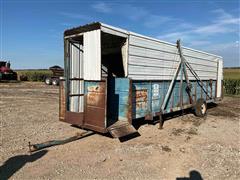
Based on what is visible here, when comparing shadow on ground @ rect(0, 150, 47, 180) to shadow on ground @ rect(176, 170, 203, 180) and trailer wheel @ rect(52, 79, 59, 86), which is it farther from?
trailer wheel @ rect(52, 79, 59, 86)

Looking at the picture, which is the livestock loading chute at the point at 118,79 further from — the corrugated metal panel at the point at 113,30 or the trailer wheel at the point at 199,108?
the trailer wheel at the point at 199,108

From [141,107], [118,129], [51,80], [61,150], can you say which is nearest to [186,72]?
[141,107]

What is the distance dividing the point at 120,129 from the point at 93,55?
1948 mm

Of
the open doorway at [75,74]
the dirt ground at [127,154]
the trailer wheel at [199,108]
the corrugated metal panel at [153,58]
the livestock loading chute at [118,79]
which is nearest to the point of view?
the dirt ground at [127,154]

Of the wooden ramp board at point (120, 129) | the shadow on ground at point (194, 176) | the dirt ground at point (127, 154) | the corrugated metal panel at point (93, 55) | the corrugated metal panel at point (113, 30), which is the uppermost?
the corrugated metal panel at point (113, 30)

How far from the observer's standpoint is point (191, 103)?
350 inches

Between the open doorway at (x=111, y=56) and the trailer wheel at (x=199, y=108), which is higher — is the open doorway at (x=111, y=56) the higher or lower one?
the higher one

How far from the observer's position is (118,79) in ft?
20.0

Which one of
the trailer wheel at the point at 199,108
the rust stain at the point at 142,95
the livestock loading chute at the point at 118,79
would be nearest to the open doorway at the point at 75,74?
the livestock loading chute at the point at 118,79

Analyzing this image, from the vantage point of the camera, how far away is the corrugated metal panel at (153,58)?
19.8ft

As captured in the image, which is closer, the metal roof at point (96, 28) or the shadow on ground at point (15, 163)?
the shadow on ground at point (15, 163)

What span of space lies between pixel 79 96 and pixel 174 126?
11.3 ft

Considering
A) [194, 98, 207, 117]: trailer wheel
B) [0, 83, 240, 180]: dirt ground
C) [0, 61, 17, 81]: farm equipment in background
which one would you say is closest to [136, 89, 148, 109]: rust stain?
[0, 83, 240, 180]: dirt ground

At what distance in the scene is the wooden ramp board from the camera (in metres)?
5.29
